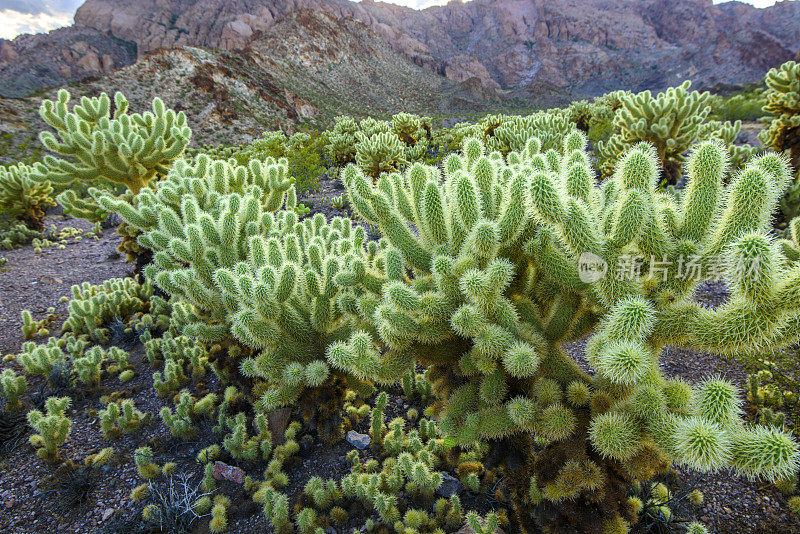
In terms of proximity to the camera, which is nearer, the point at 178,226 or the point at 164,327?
the point at 178,226

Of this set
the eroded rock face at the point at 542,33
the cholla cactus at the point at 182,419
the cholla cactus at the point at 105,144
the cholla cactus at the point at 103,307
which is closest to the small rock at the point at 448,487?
the cholla cactus at the point at 182,419

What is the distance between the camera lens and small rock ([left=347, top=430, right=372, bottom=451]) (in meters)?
2.75

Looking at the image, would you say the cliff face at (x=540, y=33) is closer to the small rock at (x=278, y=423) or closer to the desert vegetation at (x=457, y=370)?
the desert vegetation at (x=457, y=370)

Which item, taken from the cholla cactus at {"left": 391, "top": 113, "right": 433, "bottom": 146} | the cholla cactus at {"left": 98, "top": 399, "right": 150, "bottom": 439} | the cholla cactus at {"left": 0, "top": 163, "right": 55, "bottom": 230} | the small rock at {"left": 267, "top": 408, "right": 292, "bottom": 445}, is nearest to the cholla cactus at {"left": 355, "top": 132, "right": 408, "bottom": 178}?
the cholla cactus at {"left": 391, "top": 113, "right": 433, "bottom": 146}

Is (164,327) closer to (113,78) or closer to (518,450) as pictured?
(518,450)

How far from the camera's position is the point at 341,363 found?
176 centimetres

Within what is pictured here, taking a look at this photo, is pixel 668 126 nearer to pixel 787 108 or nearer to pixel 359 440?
pixel 787 108

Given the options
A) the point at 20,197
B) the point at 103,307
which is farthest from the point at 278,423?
the point at 20,197

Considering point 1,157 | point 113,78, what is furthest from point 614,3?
point 1,157

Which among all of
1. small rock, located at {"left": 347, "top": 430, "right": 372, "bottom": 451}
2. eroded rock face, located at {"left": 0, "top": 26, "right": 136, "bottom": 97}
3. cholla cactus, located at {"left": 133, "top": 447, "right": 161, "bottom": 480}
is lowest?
small rock, located at {"left": 347, "top": 430, "right": 372, "bottom": 451}

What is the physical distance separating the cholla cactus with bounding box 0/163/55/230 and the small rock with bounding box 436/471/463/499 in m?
10.6

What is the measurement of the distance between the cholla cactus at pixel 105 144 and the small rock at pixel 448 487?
6591 millimetres

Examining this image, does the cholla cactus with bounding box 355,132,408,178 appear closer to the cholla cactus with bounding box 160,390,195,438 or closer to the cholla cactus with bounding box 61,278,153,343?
the cholla cactus with bounding box 61,278,153,343

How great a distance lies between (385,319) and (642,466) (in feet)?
3.96
